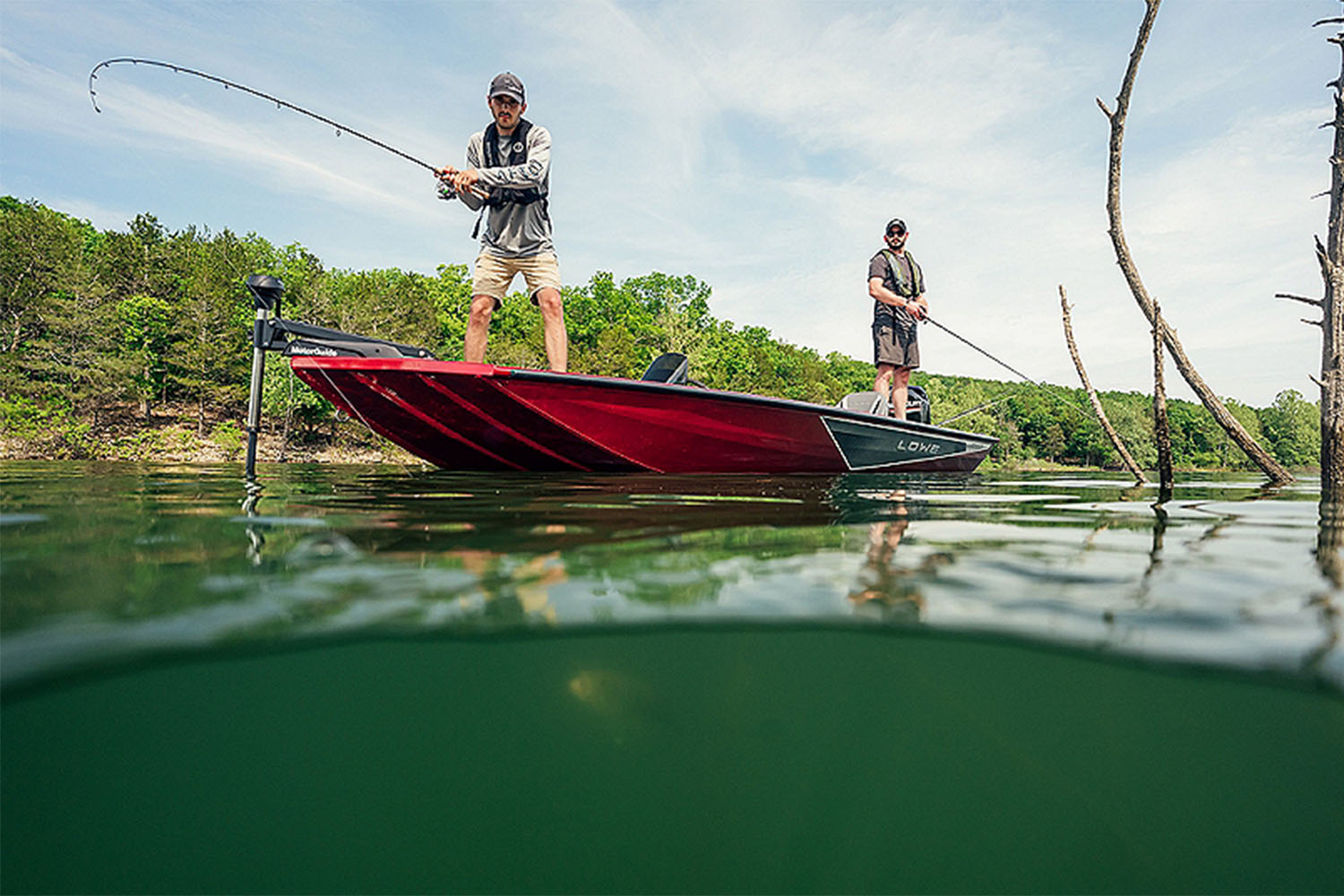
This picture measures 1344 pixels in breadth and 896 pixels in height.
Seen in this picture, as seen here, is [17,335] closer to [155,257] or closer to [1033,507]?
[155,257]

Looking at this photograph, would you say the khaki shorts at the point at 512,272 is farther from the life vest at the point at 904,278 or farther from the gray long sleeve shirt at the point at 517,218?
the life vest at the point at 904,278

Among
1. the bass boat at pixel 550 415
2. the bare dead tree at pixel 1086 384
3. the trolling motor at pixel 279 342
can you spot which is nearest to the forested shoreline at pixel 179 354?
the bare dead tree at pixel 1086 384

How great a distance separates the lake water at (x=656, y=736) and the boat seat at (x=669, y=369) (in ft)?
13.7

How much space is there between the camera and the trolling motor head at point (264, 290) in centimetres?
Answer: 379

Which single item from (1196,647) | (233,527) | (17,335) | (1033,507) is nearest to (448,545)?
(233,527)

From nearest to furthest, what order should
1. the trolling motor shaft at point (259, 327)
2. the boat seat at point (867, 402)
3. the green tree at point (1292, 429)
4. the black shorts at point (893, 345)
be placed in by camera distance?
1. the trolling motor shaft at point (259, 327)
2. the boat seat at point (867, 402)
3. the black shorts at point (893, 345)
4. the green tree at point (1292, 429)

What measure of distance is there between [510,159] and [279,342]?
2041 mm

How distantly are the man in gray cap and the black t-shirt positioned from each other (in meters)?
3.20

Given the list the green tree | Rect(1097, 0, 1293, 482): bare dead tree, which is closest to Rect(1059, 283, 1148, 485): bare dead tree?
Rect(1097, 0, 1293, 482): bare dead tree

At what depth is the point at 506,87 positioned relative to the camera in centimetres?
467

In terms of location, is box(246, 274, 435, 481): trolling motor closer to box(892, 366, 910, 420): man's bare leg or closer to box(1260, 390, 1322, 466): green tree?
box(892, 366, 910, 420): man's bare leg

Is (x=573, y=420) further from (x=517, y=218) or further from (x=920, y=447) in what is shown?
(x=920, y=447)

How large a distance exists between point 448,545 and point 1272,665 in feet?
4.69

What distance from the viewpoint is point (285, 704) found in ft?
2.70
